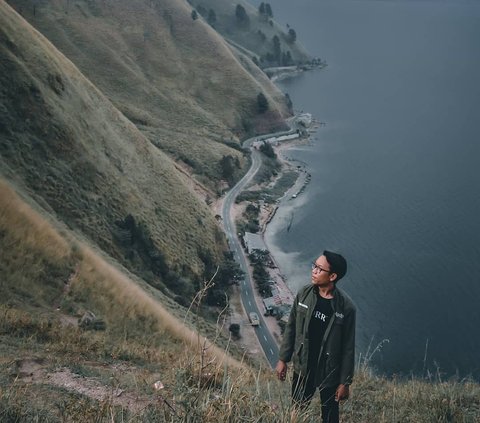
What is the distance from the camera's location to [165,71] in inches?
4203

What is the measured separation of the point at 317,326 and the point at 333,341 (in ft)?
0.92

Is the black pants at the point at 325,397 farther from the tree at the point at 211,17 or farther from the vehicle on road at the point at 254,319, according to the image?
the tree at the point at 211,17

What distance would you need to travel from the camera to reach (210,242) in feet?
169

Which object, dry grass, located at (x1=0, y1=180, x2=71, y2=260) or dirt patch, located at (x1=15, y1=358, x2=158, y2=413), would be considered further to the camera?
dry grass, located at (x1=0, y1=180, x2=71, y2=260)

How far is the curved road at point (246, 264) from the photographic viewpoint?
47031 millimetres

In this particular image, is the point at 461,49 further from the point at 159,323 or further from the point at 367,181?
the point at 159,323

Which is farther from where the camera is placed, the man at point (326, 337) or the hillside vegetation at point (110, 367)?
the man at point (326, 337)

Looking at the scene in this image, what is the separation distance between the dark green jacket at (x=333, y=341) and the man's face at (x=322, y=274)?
0.58 ft

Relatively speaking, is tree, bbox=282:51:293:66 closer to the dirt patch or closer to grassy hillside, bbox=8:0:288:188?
grassy hillside, bbox=8:0:288:188

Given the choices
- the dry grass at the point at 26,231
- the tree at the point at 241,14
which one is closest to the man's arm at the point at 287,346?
the dry grass at the point at 26,231

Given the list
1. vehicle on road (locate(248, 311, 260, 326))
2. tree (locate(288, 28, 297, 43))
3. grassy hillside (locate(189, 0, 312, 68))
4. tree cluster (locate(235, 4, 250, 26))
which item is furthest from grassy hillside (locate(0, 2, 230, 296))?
tree (locate(288, 28, 297, 43))

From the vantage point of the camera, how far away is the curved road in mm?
47031

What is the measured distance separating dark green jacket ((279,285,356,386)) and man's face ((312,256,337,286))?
177 mm

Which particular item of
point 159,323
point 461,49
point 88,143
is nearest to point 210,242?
point 88,143
